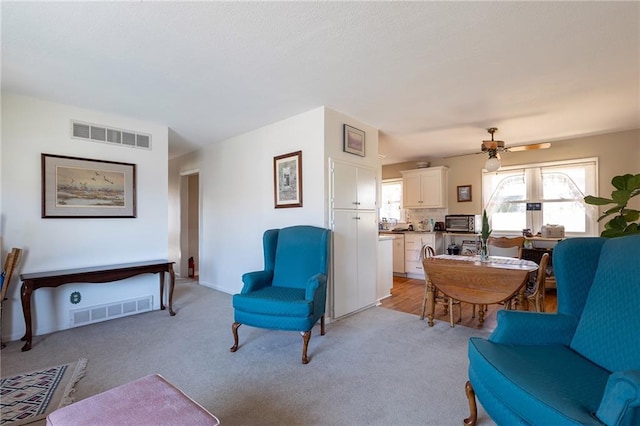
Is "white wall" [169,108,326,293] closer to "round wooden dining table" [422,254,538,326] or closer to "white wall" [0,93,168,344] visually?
"white wall" [0,93,168,344]

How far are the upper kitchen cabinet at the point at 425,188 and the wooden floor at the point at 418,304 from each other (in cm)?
154

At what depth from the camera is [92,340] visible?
2.75 m

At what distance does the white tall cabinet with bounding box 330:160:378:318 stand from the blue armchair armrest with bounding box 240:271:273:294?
711 millimetres

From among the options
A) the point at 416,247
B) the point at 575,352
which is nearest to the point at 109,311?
the point at 575,352

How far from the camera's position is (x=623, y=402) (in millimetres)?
924

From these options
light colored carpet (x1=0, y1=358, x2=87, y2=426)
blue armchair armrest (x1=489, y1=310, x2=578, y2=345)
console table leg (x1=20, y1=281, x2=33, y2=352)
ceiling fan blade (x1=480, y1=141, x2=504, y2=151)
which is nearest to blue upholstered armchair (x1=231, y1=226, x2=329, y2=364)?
light colored carpet (x1=0, y1=358, x2=87, y2=426)

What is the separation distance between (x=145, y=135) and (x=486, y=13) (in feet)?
12.0

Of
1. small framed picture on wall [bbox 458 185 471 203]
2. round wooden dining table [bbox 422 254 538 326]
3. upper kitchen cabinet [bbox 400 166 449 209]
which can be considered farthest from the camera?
upper kitchen cabinet [bbox 400 166 449 209]

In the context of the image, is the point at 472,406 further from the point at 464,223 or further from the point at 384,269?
the point at 464,223

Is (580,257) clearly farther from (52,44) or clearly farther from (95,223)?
(95,223)

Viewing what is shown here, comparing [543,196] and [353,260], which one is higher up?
[543,196]

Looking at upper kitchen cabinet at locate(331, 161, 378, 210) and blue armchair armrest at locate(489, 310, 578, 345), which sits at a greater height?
upper kitchen cabinet at locate(331, 161, 378, 210)

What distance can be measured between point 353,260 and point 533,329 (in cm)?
204

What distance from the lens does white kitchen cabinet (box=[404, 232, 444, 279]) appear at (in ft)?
17.7
